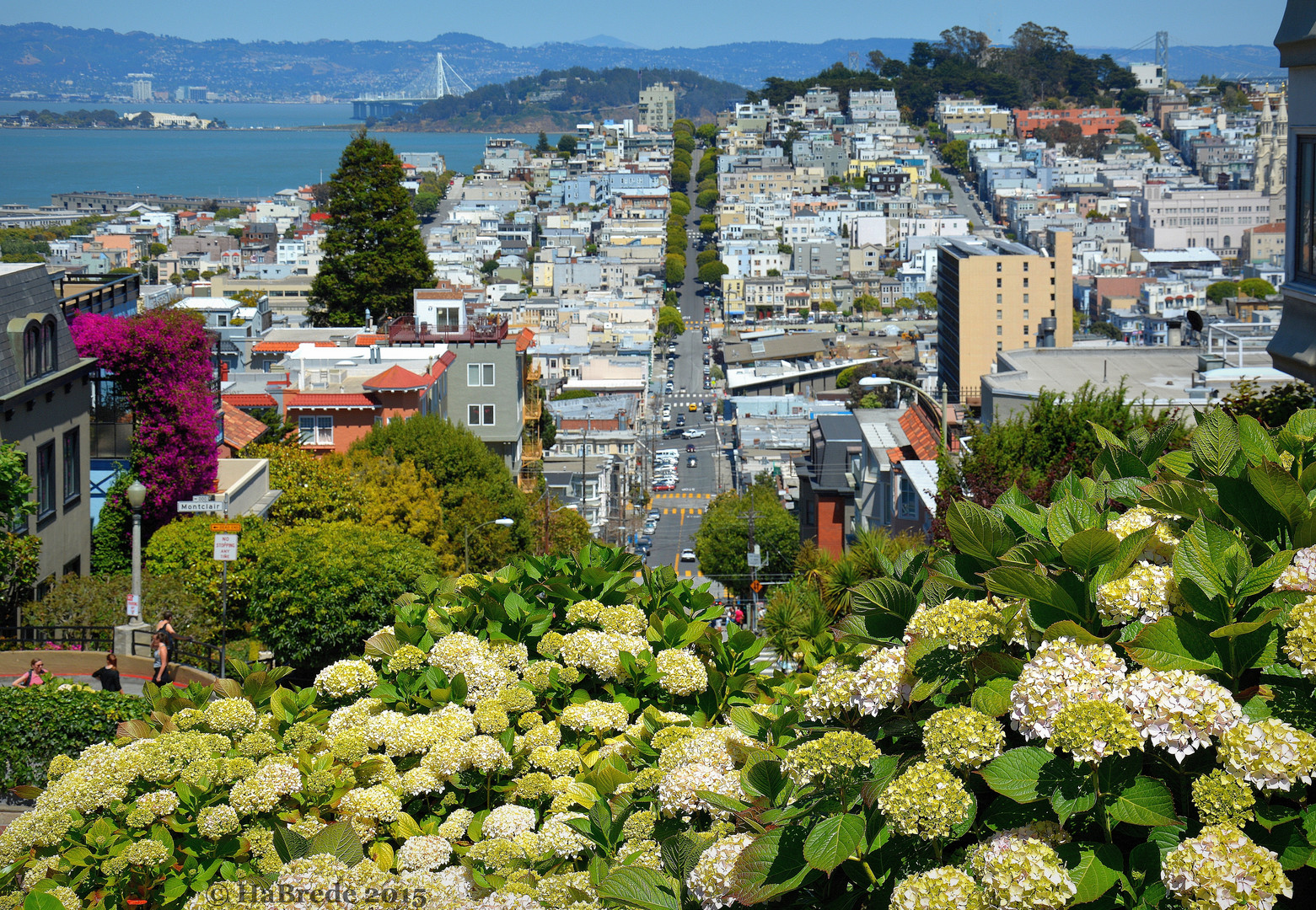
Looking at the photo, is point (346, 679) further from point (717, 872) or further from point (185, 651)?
point (185, 651)

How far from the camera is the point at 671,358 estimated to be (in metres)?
142

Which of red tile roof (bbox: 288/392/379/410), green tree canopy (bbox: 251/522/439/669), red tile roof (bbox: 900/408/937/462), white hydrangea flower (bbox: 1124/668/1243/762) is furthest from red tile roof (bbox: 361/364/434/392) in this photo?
white hydrangea flower (bbox: 1124/668/1243/762)

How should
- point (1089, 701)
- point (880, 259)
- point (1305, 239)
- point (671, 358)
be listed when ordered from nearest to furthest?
point (1089, 701) → point (1305, 239) → point (671, 358) → point (880, 259)

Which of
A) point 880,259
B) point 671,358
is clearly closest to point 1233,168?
point 880,259

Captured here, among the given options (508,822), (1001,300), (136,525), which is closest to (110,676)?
(136,525)

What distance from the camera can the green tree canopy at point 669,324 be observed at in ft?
482

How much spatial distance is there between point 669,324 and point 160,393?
13195cm

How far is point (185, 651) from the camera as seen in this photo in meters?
12.0

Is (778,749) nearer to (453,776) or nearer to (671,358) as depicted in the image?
(453,776)

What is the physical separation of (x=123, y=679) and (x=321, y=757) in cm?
709

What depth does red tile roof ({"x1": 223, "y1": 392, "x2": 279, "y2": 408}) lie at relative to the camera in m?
23.9

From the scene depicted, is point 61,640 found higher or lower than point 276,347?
lower

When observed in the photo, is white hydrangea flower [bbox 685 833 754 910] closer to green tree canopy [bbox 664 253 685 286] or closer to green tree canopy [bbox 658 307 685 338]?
green tree canopy [bbox 658 307 685 338]

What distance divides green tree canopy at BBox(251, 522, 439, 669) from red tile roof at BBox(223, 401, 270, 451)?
633 cm
